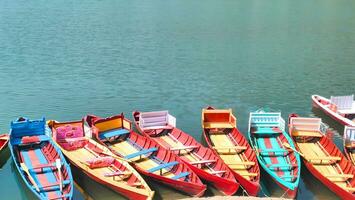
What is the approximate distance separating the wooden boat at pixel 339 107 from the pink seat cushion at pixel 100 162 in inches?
670

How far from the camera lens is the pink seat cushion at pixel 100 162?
845 inches

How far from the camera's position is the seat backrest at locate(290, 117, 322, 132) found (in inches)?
1053

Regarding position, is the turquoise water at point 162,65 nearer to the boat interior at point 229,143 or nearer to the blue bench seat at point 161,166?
the blue bench seat at point 161,166

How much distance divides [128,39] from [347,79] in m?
26.9

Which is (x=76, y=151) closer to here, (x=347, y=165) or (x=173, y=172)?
(x=173, y=172)

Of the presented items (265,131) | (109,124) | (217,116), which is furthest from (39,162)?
(265,131)

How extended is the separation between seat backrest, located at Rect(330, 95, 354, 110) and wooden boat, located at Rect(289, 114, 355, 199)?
6.11 m

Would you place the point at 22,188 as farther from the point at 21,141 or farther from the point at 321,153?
the point at 321,153

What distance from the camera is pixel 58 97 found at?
34.4 meters

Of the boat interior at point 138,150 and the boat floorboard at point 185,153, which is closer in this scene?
the boat interior at point 138,150

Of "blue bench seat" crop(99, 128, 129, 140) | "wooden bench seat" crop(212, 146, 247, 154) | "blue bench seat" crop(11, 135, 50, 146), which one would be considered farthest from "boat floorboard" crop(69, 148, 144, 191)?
"wooden bench seat" crop(212, 146, 247, 154)

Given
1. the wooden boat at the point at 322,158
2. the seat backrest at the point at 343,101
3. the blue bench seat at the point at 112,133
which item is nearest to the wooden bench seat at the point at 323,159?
the wooden boat at the point at 322,158

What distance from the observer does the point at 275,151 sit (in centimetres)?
Answer: 2392

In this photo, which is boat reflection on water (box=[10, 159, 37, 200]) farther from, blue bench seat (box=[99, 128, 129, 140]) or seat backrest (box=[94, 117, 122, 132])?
seat backrest (box=[94, 117, 122, 132])
